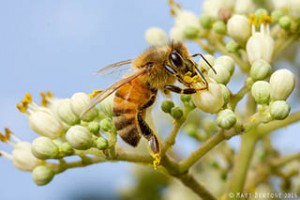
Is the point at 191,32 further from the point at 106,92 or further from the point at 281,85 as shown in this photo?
the point at 106,92

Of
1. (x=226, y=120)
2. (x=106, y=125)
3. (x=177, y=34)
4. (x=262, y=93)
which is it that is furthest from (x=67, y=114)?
(x=177, y=34)

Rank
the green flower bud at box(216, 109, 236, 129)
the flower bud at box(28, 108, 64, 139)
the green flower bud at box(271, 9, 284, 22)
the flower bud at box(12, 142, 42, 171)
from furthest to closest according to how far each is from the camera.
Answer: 1. the green flower bud at box(271, 9, 284, 22)
2. the flower bud at box(12, 142, 42, 171)
3. the flower bud at box(28, 108, 64, 139)
4. the green flower bud at box(216, 109, 236, 129)

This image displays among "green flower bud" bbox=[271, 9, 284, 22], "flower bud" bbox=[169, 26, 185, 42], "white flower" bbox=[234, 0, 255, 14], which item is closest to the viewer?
"green flower bud" bbox=[271, 9, 284, 22]

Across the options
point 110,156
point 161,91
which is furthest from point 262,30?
point 110,156

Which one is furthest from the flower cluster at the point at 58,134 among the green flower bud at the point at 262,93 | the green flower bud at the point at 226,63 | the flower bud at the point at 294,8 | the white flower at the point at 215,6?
the flower bud at the point at 294,8

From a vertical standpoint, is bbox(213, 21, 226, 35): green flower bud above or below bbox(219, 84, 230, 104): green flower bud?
above

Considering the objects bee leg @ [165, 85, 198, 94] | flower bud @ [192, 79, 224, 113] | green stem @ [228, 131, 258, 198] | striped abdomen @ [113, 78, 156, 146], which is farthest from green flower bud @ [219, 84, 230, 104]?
green stem @ [228, 131, 258, 198]

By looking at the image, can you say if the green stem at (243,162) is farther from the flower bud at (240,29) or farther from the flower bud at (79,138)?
the flower bud at (79,138)

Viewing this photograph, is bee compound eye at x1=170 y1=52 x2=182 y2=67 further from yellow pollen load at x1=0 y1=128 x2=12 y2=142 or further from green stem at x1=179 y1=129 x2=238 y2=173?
yellow pollen load at x1=0 y1=128 x2=12 y2=142
